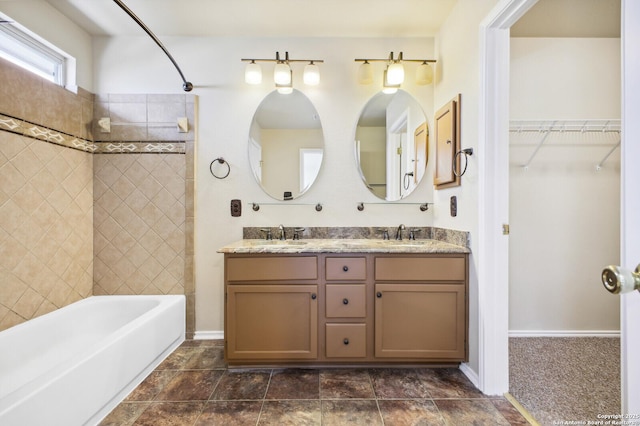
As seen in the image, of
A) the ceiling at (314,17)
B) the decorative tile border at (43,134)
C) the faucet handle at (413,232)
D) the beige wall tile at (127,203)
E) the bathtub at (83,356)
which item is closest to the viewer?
the bathtub at (83,356)

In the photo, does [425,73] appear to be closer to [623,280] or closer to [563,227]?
[563,227]

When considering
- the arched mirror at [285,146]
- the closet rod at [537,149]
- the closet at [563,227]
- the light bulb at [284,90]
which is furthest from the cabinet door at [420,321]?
the light bulb at [284,90]

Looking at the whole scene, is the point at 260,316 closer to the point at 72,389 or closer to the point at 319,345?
the point at 319,345

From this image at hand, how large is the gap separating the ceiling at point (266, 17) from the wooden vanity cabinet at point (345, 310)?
1.77 metres

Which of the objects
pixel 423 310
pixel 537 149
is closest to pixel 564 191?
pixel 537 149

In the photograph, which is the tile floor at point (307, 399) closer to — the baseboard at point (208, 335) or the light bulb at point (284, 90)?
the baseboard at point (208, 335)

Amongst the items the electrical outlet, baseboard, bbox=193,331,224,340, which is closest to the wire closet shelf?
the electrical outlet

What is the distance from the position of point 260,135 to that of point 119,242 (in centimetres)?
147

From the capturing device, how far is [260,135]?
7.49ft

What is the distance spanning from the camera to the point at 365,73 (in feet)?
7.11

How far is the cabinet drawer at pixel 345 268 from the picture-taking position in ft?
5.84

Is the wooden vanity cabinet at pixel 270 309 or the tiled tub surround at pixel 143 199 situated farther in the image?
the tiled tub surround at pixel 143 199

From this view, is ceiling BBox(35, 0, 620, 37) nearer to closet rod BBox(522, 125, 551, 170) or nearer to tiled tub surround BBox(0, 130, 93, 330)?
closet rod BBox(522, 125, 551, 170)

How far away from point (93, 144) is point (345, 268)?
7.51ft
